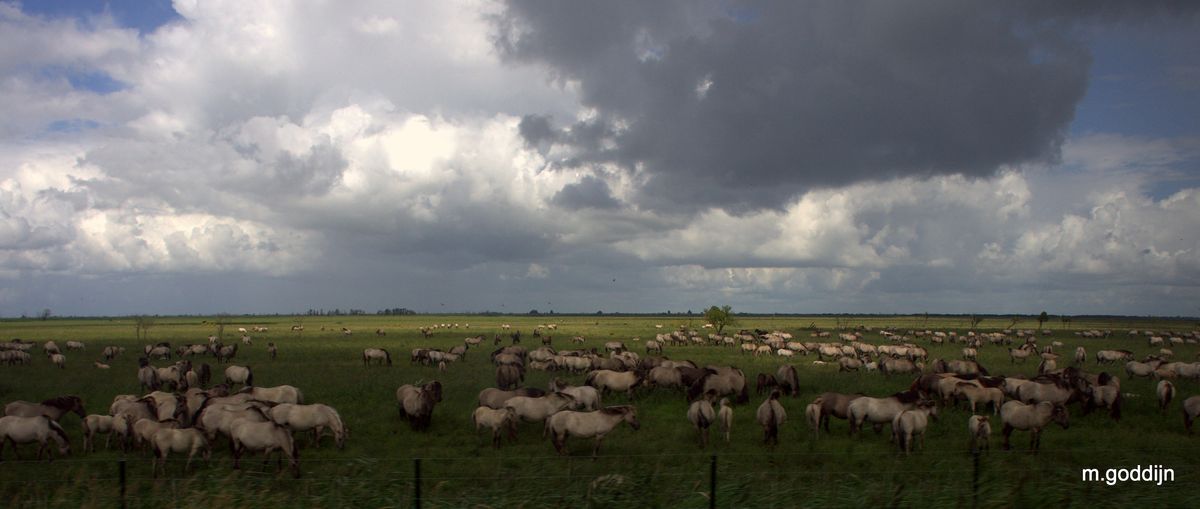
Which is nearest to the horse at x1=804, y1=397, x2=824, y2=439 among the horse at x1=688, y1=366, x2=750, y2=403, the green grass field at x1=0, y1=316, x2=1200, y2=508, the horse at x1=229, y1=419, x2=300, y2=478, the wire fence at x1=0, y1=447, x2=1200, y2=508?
the green grass field at x1=0, y1=316, x2=1200, y2=508

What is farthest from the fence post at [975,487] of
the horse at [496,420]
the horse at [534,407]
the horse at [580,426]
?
the horse at [496,420]

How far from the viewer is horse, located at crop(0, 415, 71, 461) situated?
1516cm

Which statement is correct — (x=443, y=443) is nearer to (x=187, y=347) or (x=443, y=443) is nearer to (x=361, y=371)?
(x=361, y=371)

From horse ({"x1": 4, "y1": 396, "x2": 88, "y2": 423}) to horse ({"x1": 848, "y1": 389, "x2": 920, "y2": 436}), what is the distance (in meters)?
20.2

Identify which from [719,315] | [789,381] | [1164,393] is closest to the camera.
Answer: [1164,393]

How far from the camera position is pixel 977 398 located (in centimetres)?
2114

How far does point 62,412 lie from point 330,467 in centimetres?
952

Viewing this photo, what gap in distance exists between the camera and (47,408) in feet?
59.7

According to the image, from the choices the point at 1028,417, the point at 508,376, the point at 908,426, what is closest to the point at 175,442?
the point at 508,376

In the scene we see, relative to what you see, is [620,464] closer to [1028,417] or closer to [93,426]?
[1028,417]

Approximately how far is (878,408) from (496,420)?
971 cm

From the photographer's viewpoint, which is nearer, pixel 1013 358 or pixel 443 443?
pixel 443 443

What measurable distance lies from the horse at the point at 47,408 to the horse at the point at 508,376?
1284 cm

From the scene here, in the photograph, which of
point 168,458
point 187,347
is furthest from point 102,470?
point 187,347
